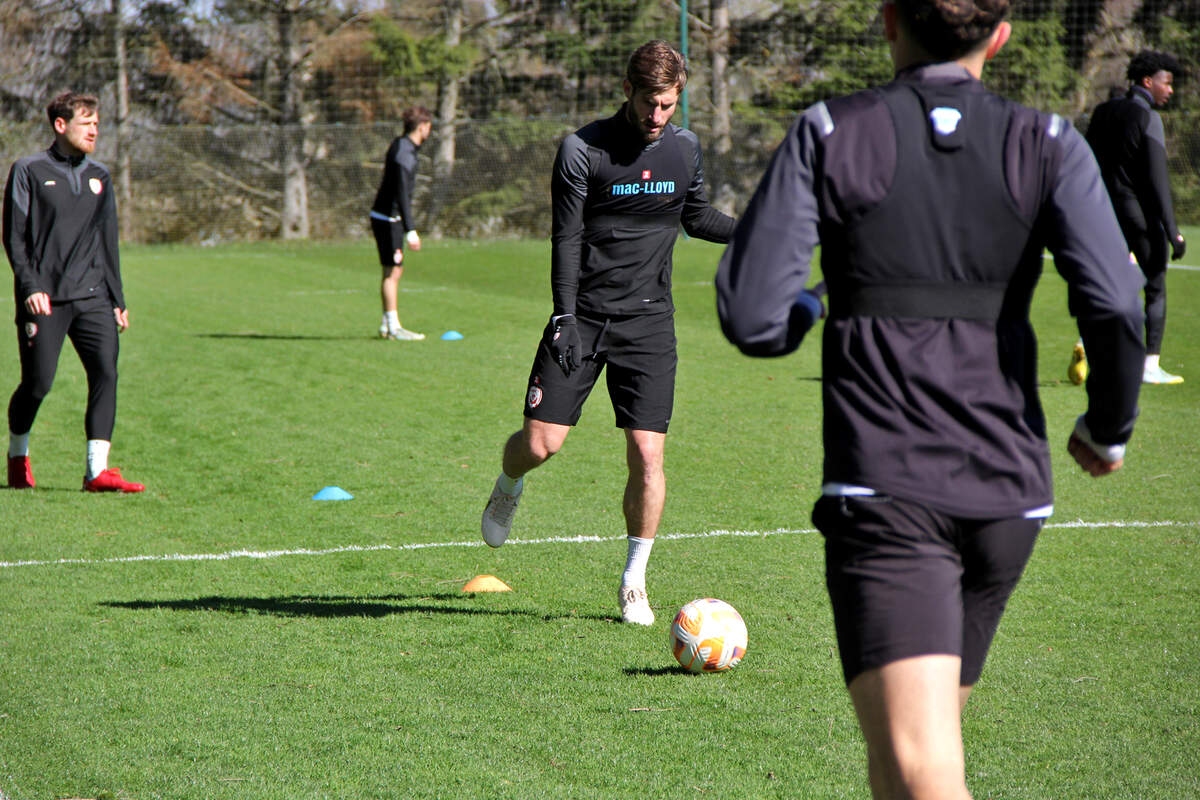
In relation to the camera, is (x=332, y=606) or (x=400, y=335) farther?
(x=400, y=335)

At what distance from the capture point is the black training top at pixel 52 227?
757 centimetres

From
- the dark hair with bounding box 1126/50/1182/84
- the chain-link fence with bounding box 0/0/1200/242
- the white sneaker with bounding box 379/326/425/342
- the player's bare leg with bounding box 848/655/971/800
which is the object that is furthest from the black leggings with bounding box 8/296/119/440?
the chain-link fence with bounding box 0/0/1200/242

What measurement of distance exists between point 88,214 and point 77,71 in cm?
3196

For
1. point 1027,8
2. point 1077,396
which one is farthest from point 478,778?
point 1027,8

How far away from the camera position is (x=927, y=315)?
7.67ft

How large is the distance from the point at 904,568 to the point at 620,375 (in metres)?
3.00

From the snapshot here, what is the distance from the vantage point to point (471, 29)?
38.2m

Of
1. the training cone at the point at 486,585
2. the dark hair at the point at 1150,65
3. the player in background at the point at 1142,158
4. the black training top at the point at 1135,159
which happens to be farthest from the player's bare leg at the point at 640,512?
the dark hair at the point at 1150,65

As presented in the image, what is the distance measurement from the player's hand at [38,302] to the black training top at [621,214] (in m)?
3.70

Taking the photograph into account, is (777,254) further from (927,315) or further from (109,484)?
(109,484)

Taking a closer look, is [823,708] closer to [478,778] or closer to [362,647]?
[478,778]

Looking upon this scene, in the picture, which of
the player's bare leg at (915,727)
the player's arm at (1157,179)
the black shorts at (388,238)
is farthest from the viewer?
the black shorts at (388,238)

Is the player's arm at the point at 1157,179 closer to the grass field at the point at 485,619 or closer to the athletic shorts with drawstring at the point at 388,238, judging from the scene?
the grass field at the point at 485,619

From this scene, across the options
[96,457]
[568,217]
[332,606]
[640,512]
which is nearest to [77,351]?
[96,457]
